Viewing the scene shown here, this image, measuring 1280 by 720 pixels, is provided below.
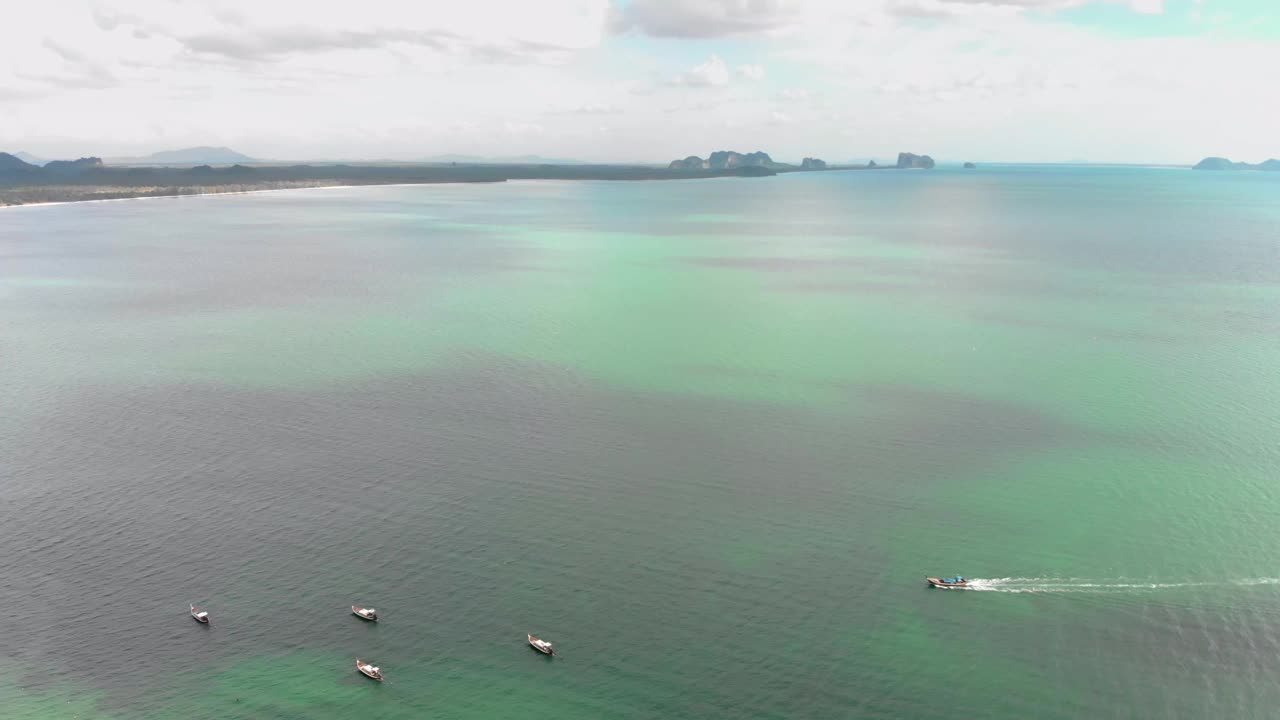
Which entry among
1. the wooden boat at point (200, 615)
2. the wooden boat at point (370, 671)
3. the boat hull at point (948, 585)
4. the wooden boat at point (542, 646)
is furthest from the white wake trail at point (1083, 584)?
the wooden boat at point (200, 615)

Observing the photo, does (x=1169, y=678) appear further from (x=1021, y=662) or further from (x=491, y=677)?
(x=491, y=677)

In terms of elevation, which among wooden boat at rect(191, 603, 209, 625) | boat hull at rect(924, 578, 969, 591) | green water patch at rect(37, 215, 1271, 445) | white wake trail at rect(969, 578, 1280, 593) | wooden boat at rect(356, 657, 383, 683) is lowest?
wooden boat at rect(356, 657, 383, 683)

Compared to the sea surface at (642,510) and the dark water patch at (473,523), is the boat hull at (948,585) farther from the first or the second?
the dark water patch at (473,523)

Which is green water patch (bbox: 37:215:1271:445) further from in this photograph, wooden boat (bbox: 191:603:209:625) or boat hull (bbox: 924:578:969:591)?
wooden boat (bbox: 191:603:209:625)

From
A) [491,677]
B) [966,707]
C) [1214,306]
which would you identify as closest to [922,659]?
[966,707]

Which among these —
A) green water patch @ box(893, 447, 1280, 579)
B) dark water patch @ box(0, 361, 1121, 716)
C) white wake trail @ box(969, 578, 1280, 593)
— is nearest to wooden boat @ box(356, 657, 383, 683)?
dark water patch @ box(0, 361, 1121, 716)

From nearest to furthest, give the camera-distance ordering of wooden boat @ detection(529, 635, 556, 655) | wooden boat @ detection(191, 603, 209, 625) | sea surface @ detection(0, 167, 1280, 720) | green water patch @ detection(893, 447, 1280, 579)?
1. sea surface @ detection(0, 167, 1280, 720)
2. wooden boat @ detection(529, 635, 556, 655)
3. wooden boat @ detection(191, 603, 209, 625)
4. green water patch @ detection(893, 447, 1280, 579)
